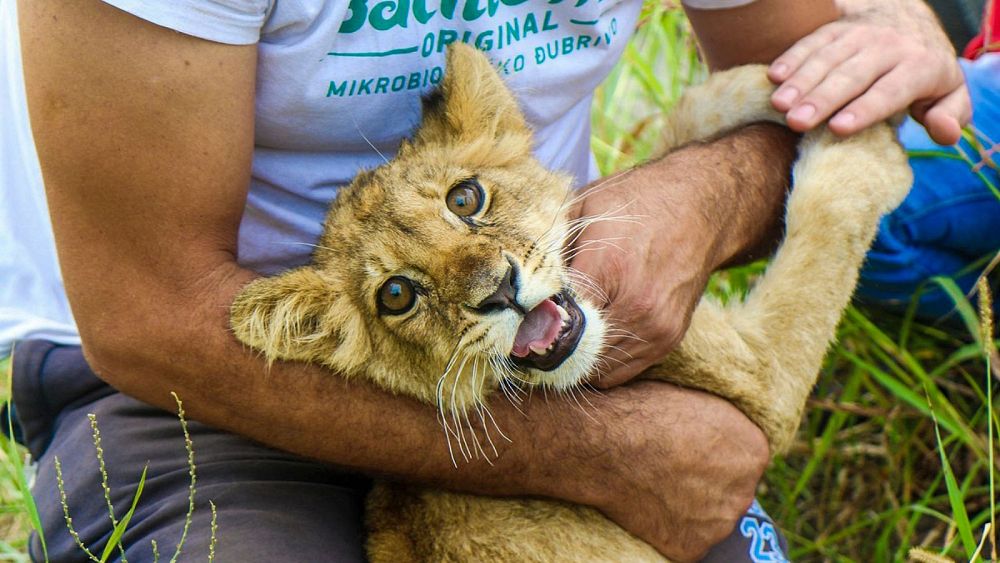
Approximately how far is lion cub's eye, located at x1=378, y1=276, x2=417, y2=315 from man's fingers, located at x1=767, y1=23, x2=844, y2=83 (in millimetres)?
1422

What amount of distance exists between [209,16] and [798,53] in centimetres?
184

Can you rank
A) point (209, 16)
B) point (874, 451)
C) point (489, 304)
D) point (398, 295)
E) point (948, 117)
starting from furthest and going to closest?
point (874, 451), point (948, 117), point (398, 295), point (489, 304), point (209, 16)

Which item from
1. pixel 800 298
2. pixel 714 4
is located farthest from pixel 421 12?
pixel 800 298

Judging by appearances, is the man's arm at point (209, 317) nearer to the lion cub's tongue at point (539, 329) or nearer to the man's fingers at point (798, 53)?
the lion cub's tongue at point (539, 329)

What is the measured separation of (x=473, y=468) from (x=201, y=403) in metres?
0.70

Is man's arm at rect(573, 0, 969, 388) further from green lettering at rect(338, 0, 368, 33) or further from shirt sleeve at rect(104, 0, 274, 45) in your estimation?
shirt sleeve at rect(104, 0, 274, 45)

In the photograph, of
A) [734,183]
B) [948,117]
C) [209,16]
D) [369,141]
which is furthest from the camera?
[948,117]

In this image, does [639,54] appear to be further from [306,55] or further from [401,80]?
[306,55]

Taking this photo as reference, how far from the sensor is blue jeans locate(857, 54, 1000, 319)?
3.73m

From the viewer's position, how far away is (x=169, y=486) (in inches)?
110

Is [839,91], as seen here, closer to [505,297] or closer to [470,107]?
[470,107]

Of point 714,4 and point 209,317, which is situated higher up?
point 714,4

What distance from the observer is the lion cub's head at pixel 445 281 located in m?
2.41

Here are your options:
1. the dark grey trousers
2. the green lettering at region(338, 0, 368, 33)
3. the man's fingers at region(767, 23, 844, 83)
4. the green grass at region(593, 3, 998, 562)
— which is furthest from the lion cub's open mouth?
the green grass at region(593, 3, 998, 562)
